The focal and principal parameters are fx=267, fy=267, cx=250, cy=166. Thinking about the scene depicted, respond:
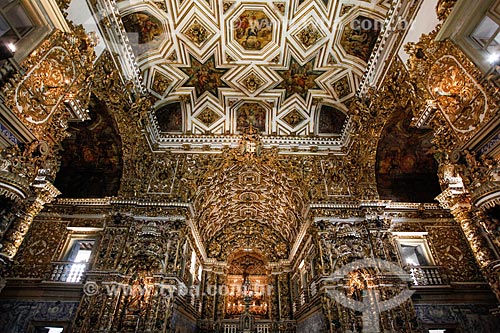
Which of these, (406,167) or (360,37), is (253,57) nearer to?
(360,37)

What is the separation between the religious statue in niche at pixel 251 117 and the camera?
41.2ft

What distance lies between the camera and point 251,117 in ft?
41.6

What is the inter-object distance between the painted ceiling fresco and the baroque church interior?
0.06 meters

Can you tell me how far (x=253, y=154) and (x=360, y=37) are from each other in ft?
19.8

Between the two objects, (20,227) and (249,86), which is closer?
(20,227)

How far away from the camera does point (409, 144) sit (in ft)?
38.5

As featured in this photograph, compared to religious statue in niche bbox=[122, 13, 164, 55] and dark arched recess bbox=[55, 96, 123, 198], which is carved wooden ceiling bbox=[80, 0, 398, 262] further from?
dark arched recess bbox=[55, 96, 123, 198]

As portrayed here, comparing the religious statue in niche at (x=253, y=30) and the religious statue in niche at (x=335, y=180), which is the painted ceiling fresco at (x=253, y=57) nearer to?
the religious statue in niche at (x=253, y=30)

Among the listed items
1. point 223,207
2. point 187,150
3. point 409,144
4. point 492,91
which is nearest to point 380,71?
point 409,144

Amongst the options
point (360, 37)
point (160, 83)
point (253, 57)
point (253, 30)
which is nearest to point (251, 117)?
point (253, 57)

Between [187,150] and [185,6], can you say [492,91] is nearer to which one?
[185,6]

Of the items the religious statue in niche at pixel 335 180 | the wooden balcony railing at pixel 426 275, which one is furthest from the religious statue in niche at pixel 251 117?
the wooden balcony railing at pixel 426 275

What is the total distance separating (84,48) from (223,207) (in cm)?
1090

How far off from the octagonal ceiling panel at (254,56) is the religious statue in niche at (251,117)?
0.10m
